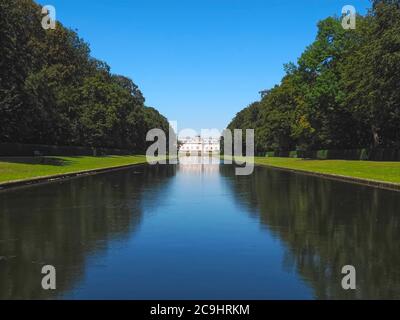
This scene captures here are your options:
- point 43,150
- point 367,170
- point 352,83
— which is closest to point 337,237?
point 367,170

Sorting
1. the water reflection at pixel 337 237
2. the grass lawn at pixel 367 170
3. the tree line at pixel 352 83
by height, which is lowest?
the water reflection at pixel 337 237

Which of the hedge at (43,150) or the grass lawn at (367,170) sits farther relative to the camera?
the hedge at (43,150)

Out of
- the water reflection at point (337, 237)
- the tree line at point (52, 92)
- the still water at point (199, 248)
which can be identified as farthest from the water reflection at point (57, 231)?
the tree line at point (52, 92)

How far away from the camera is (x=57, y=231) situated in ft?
36.0

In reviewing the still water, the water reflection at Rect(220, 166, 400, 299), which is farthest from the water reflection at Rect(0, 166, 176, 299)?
the water reflection at Rect(220, 166, 400, 299)

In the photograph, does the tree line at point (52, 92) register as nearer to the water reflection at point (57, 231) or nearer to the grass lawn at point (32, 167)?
the grass lawn at point (32, 167)

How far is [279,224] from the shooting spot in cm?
1221

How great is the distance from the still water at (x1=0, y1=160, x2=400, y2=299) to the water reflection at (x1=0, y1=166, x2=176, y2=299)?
0.02 m

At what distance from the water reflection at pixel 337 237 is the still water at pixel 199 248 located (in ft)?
0.06

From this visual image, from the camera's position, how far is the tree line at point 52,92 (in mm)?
43719

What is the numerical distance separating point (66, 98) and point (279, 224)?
64.6 metres

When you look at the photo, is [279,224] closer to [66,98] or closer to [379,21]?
[379,21]
